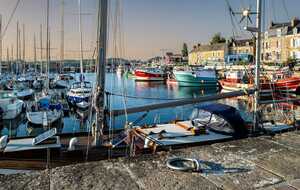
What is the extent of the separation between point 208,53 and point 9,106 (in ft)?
296

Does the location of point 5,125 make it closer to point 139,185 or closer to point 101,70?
point 101,70

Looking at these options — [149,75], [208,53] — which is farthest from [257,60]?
[208,53]

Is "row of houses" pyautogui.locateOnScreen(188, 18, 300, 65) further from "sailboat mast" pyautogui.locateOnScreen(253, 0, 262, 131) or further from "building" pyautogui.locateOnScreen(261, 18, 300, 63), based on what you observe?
"sailboat mast" pyautogui.locateOnScreen(253, 0, 262, 131)

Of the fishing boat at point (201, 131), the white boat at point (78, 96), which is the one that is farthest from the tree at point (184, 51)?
the fishing boat at point (201, 131)

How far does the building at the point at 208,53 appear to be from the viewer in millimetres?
99787

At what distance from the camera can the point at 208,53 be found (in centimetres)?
10712

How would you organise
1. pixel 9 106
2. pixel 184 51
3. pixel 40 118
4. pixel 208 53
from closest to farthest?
pixel 40 118 < pixel 9 106 < pixel 208 53 < pixel 184 51

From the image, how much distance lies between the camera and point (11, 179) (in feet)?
9.07

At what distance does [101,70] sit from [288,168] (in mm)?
5690

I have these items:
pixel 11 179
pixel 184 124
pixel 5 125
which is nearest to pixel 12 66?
pixel 5 125

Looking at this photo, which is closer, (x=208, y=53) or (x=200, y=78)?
(x=200, y=78)

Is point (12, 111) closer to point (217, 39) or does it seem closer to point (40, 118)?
point (40, 118)

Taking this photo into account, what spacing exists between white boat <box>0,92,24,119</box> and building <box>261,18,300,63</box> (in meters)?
54.5

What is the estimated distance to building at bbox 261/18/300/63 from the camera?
68.3 m
